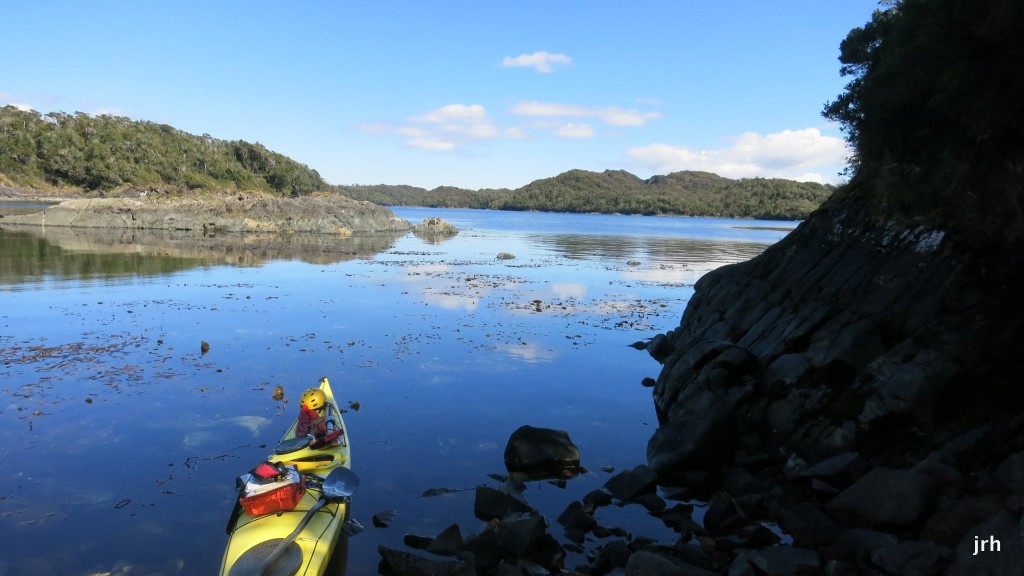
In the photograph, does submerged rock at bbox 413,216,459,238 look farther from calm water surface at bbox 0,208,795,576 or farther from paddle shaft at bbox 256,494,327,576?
paddle shaft at bbox 256,494,327,576

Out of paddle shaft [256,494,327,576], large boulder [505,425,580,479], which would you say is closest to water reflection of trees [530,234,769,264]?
large boulder [505,425,580,479]

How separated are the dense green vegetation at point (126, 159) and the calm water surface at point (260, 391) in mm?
126169

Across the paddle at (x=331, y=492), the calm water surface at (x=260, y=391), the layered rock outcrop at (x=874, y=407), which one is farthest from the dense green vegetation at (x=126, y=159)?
the layered rock outcrop at (x=874, y=407)

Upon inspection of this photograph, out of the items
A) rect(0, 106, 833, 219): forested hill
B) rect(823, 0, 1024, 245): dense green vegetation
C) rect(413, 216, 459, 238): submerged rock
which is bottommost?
rect(413, 216, 459, 238): submerged rock

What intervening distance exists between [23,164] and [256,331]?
159 m

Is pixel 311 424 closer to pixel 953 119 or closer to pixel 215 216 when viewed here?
pixel 953 119

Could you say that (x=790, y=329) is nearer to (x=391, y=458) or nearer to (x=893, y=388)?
(x=893, y=388)

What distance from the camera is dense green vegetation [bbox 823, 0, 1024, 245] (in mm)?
11422

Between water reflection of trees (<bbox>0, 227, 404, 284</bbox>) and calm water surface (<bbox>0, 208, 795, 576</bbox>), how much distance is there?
1084mm

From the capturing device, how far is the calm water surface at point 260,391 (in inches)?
440

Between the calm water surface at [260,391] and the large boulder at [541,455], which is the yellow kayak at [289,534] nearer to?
the calm water surface at [260,391]

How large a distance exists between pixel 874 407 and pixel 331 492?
11.1 meters

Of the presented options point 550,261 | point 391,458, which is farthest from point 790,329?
point 550,261

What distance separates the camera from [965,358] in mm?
12188
